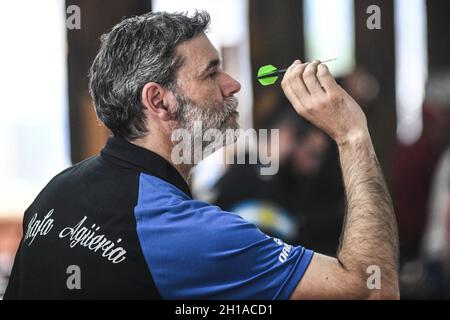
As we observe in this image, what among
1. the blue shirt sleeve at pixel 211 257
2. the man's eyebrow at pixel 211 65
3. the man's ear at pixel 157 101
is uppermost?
the man's eyebrow at pixel 211 65

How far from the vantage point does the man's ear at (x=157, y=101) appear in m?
2.56

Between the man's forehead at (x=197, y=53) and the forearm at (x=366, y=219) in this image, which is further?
the man's forehead at (x=197, y=53)

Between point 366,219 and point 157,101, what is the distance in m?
0.70

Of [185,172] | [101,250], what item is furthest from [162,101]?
[101,250]

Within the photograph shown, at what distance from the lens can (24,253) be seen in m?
2.50

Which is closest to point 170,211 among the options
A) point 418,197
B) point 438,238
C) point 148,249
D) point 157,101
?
point 148,249

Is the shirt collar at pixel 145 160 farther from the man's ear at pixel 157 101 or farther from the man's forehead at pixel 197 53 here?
the man's forehead at pixel 197 53

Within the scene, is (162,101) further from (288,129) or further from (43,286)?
(288,129)

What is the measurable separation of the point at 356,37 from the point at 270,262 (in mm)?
4736

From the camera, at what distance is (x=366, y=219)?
2.33 m

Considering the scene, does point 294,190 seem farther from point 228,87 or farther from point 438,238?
point 228,87

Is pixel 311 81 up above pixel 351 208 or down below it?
above

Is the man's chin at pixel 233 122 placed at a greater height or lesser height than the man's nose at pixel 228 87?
lesser

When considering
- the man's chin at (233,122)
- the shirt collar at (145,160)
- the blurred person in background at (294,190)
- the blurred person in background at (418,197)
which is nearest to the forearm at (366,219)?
the man's chin at (233,122)
